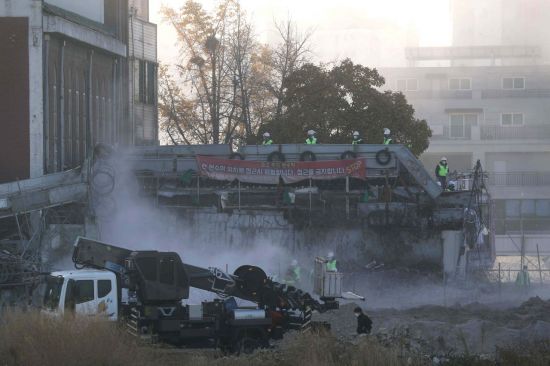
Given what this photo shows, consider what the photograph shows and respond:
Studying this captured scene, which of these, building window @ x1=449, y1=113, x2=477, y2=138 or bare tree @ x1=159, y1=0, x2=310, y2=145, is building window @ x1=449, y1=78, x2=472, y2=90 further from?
bare tree @ x1=159, y1=0, x2=310, y2=145

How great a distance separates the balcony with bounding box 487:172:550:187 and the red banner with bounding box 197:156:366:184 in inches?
1175

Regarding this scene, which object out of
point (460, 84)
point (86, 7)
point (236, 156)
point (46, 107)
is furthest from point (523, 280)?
point (460, 84)

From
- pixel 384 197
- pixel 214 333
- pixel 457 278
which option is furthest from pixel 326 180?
pixel 214 333

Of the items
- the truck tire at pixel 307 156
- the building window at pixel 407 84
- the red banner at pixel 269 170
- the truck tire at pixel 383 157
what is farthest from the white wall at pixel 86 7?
the building window at pixel 407 84

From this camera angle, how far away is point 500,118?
66.1 meters

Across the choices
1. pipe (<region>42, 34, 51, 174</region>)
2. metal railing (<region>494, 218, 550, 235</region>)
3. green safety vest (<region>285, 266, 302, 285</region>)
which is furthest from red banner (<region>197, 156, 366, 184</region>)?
metal railing (<region>494, 218, 550, 235</region>)

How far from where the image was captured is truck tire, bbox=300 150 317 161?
117 feet

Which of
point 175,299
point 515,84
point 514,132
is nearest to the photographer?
point 175,299

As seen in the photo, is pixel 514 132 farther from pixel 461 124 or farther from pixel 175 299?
pixel 175 299

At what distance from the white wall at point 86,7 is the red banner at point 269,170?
841cm

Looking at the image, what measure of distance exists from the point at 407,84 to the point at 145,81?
26.7m

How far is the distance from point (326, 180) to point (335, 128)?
8.15 meters

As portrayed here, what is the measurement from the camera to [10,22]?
34.7m

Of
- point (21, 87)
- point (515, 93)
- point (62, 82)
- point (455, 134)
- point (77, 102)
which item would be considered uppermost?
point (515, 93)
